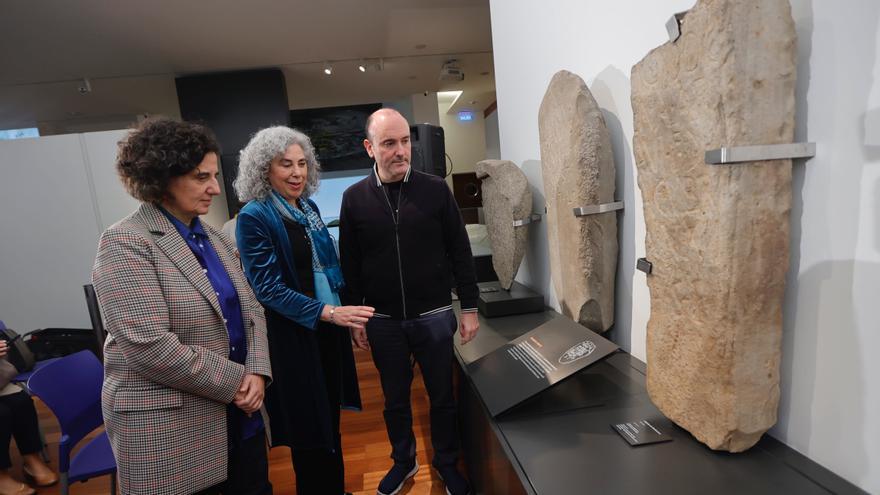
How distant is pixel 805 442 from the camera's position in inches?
39.6

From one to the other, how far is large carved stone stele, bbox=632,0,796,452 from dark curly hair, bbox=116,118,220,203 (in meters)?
1.23

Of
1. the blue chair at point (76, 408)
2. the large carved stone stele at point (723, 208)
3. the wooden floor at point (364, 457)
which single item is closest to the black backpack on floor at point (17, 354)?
the wooden floor at point (364, 457)

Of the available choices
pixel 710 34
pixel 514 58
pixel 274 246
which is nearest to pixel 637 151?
pixel 710 34

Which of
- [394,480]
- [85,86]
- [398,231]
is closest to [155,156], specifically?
[398,231]

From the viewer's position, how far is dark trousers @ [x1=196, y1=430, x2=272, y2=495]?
1223 millimetres

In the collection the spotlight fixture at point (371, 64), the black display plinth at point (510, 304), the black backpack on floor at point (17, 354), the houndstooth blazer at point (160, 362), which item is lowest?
the black backpack on floor at point (17, 354)

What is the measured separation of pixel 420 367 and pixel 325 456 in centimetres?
50

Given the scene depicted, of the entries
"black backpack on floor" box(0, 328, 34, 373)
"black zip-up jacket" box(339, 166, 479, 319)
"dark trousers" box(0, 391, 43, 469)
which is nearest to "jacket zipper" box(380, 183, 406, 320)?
"black zip-up jacket" box(339, 166, 479, 319)

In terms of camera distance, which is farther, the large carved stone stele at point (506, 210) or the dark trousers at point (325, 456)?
the large carved stone stele at point (506, 210)

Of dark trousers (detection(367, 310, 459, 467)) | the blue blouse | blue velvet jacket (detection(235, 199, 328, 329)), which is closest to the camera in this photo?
the blue blouse

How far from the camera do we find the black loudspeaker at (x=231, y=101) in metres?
5.47

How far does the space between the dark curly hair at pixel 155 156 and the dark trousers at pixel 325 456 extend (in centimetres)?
77

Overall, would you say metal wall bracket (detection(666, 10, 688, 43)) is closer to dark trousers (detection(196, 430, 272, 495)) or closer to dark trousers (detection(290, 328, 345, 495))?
dark trousers (detection(290, 328, 345, 495))

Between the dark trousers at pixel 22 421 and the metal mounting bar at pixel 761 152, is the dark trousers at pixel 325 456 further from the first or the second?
the dark trousers at pixel 22 421
